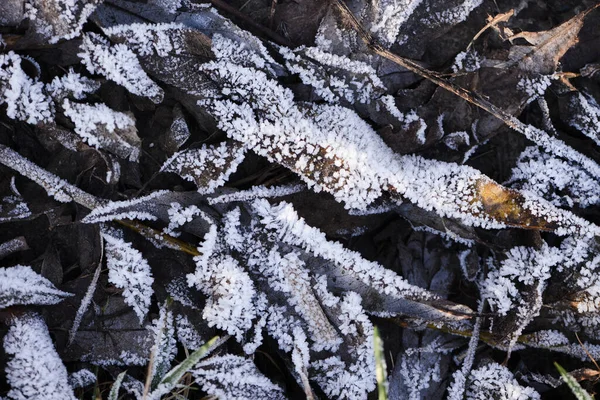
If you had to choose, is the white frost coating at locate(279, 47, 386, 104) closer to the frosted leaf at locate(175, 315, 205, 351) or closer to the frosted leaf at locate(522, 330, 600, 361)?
the frosted leaf at locate(175, 315, 205, 351)

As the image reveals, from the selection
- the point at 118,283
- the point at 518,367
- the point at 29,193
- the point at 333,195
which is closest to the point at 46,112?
the point at 29,193

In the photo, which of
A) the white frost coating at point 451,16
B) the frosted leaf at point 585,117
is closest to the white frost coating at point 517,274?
the frosted leaf at point 585,117

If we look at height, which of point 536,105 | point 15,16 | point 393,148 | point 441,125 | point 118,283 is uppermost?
point 536,105

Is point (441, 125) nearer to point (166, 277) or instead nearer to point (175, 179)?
point (175, 179)

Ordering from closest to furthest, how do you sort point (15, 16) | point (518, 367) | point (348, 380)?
point (15, 16) < point (348, 380) < point (518, 367)

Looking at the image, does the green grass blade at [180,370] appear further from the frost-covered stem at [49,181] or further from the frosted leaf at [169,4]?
the frosted leaf at [169,4]
